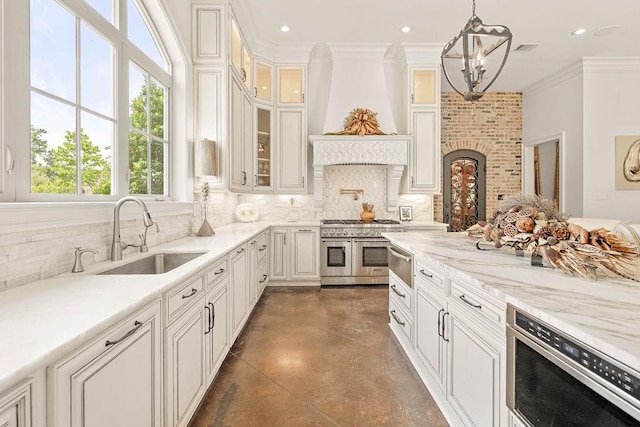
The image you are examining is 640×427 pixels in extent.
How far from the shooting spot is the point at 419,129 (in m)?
4.79

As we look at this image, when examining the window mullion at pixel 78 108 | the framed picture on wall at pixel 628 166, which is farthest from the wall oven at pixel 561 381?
the framed picture on wall at pixel 628 166

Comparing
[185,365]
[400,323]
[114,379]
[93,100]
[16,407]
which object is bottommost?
[400,323]

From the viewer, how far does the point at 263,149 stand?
473cm

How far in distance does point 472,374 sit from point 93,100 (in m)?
2.61

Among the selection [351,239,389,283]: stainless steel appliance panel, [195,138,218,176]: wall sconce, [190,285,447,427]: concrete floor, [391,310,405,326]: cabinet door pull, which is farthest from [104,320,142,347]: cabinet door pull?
[351,239,389,283]: stainless steel appliance panel

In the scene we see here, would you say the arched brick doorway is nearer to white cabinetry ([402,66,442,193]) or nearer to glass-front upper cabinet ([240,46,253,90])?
white cabinetry ([402,66,442,193])

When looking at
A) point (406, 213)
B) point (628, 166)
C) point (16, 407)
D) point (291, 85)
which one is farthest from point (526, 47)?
point (16, 407)

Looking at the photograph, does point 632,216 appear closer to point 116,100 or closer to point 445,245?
point 445,245

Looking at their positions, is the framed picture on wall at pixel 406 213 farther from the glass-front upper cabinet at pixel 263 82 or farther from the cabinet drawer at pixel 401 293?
the glass-front upper cabinet at pixel 263 82

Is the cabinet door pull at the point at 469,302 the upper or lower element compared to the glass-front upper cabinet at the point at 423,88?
lower

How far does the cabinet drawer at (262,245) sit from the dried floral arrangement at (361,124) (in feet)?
6.16

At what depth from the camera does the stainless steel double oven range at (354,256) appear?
4559 millimetres

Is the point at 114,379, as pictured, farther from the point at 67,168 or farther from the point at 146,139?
the point at 146,139

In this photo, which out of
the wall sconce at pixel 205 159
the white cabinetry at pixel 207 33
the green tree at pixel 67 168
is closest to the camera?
the green tree at pixel 67 168
